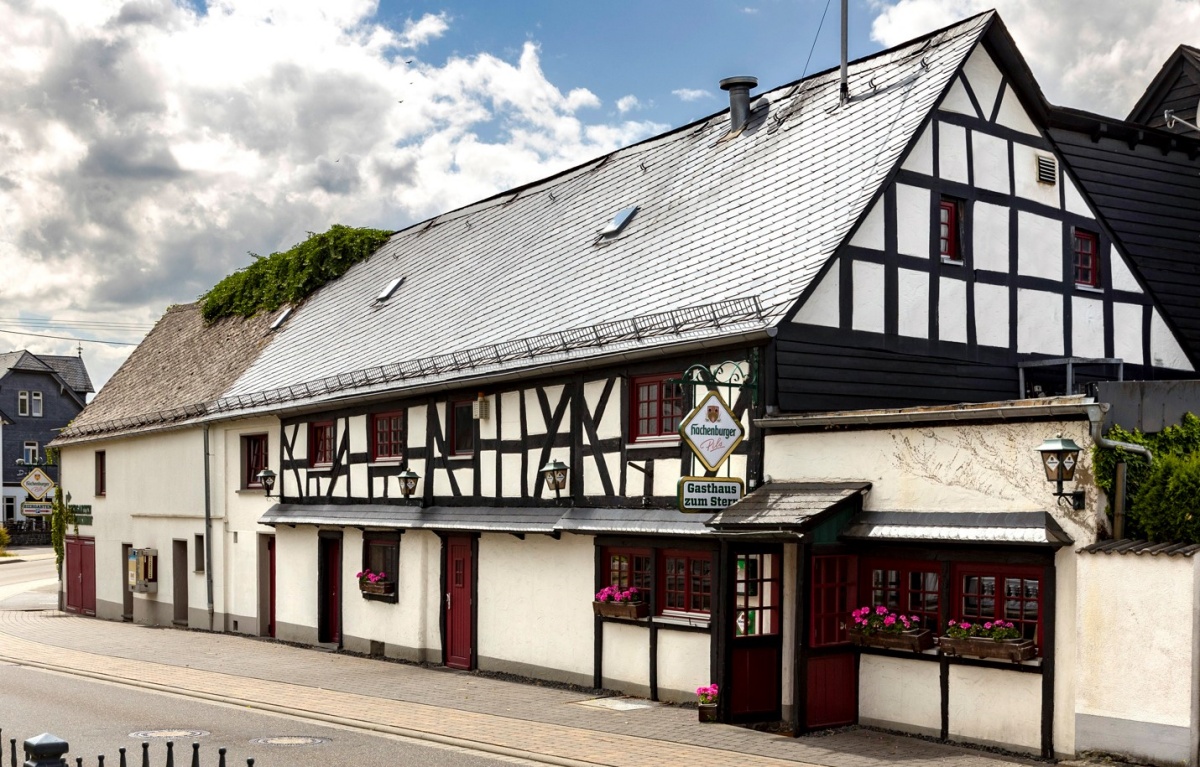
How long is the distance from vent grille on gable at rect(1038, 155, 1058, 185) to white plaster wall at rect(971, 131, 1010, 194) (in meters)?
0.74

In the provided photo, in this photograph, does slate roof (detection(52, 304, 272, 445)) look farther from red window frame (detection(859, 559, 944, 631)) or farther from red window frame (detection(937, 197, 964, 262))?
red window frame (detection(859, 559, 944, 631))

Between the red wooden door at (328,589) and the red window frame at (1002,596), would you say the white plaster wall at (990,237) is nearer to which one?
the red window frame at (1002,596)

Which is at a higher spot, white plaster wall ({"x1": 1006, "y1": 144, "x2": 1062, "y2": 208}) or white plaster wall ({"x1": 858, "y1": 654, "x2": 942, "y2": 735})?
white plaster wall ({"x1": 1006, "y1": 144, "x2": 1062, "y2": 208})

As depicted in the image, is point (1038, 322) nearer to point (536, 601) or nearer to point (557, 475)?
point (557, 475)

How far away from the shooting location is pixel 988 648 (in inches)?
Result: 534

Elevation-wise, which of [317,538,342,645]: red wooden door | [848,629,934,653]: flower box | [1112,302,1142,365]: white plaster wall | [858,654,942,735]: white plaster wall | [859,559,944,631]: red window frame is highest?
[1112,302,1142,365]: white plaster wall

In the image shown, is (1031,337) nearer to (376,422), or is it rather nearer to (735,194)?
(735,194)

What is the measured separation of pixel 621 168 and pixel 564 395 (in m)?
6.89

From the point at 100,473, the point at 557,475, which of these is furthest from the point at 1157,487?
the point at 100,473

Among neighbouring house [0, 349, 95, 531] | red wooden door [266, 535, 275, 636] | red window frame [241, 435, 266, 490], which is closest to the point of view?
red wooden door [266, 535, 275, 636]

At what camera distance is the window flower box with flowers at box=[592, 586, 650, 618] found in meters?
17.5

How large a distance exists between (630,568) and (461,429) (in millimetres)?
5173

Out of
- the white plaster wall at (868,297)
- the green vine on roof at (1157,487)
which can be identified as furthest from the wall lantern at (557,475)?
the green vine on roof at (1157,487)

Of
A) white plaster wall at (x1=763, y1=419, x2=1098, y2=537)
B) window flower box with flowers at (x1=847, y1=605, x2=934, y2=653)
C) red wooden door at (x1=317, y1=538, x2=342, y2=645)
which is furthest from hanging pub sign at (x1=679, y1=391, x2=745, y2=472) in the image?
red wooden door at (x1=317, y1=538, x2=342, y2=645)
